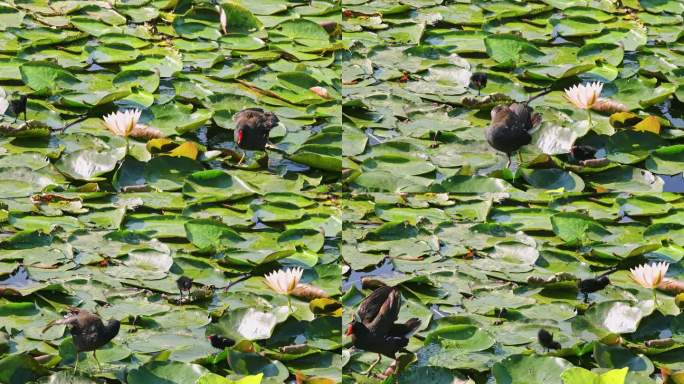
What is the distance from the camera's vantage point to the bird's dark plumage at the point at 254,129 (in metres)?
5.65

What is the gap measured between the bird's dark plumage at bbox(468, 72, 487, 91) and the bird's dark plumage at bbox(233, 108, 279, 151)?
1.09 metres

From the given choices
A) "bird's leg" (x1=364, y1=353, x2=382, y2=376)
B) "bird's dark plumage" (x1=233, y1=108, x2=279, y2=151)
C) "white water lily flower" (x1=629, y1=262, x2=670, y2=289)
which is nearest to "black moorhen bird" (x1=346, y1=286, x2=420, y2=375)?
"bird's leg" (x1=364, y1=353, x2=382, y2=376)

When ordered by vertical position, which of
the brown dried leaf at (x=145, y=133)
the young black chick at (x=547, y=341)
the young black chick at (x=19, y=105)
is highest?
the young black chick at (x=19, y=105)

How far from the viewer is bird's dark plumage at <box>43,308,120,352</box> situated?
447cm

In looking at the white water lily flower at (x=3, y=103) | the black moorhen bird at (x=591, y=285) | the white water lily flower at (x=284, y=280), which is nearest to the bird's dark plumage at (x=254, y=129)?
the white water lily flower at (x=284, y=280)

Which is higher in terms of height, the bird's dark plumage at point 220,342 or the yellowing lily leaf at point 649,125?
the yellowing lily leaf at point 649,125

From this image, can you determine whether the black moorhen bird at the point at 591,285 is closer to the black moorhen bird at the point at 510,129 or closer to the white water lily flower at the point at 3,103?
the black moorhen bird at the point at 510,129

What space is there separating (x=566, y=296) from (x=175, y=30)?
8.92 feet

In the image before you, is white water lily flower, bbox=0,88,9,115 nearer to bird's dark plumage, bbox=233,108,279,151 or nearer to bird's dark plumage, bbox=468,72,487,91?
bird's dark plumage, bbox=233,108,279,151

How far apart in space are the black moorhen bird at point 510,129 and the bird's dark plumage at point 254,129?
35.8 inches

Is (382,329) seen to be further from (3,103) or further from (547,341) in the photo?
(3,103)

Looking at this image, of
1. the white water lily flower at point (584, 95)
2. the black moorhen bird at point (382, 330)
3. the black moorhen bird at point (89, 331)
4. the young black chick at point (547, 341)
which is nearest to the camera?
the black moorhen bird at point (89, 331)

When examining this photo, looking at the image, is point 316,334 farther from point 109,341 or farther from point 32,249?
point 32,249

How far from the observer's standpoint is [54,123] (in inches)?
234
